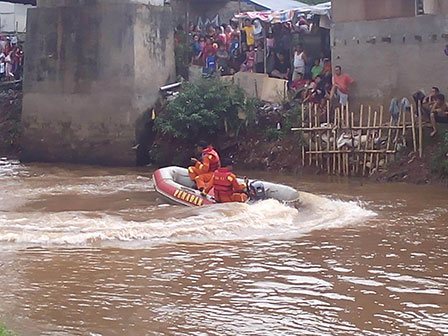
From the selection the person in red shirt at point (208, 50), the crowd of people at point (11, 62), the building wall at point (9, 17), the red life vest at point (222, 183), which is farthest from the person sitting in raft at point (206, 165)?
the building wall at point (9, 17)

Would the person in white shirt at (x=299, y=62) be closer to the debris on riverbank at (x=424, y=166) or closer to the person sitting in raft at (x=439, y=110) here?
the debris on riverbank at (x=424, y=166)

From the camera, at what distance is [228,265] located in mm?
9094

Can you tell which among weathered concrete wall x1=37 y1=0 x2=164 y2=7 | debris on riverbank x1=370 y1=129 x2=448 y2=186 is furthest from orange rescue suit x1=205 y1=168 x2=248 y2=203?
weathered concrete wall x1=37 y1=0 x2=164 y2=7

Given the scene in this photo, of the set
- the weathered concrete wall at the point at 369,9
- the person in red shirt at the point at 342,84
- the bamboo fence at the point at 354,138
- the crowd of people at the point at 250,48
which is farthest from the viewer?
the crowd of people at the point at 250,48

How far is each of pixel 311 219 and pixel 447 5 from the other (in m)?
6.28

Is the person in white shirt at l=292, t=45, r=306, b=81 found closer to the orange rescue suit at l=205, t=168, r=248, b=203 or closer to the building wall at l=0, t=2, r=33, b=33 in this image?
the orange rescue suit at l=205, t=168, r=248, b=203

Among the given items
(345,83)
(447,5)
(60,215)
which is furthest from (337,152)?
(60,215)

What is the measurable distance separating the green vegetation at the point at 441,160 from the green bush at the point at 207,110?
4.84 m

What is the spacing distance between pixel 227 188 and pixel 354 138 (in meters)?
4.86

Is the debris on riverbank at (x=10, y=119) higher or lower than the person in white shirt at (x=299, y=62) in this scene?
lower

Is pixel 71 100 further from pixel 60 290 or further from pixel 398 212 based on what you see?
pixel 60 290

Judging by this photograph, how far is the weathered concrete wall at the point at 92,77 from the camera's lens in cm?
1989

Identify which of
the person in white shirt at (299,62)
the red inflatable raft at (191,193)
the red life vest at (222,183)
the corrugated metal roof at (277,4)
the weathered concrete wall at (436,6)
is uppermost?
the corrugated metal roof at (277,4)

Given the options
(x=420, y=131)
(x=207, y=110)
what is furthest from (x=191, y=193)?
(x=207, y=110)
